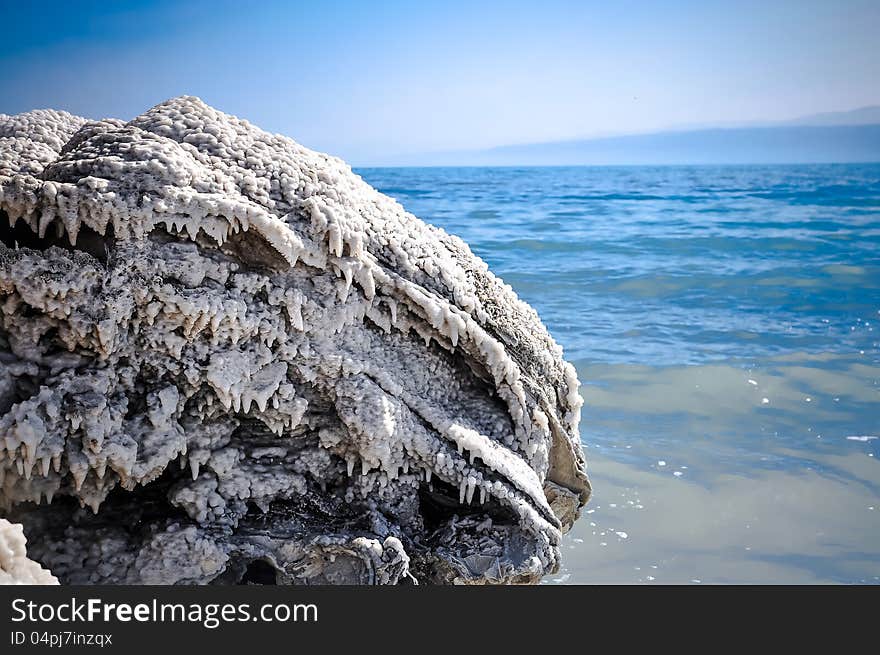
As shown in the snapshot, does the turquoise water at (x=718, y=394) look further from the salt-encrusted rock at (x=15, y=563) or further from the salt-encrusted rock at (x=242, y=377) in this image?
the salt-encrusted rock at (x=15, y=563)

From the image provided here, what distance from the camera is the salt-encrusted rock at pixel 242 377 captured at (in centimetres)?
172

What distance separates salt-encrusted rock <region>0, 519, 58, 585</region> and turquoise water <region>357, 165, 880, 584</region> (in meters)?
2.02

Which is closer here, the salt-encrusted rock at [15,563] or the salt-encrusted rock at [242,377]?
the salt-encrusted rock at [15,563]

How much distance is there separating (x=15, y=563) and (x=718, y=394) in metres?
Answer: 4.48

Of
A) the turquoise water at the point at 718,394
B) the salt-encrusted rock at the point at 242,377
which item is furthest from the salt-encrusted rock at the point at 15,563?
the turquoise water at the point at 718,394

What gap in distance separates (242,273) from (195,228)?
0.50 ft

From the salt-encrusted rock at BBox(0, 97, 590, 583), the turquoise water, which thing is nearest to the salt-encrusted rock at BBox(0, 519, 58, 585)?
the salt-encrusted rock at BBox(0, 97, 590, 583)

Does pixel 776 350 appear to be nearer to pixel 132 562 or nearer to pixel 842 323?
pixel 842 323

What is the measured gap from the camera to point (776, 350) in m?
6.10

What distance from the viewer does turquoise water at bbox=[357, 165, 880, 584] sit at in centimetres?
318

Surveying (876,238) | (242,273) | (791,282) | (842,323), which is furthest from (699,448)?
(876,238)

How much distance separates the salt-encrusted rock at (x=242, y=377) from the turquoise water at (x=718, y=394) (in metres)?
1.13

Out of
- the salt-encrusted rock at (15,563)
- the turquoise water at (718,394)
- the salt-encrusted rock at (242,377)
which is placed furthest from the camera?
the turquoise water at (718,394)

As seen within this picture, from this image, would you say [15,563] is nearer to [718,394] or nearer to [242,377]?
[242,377]
